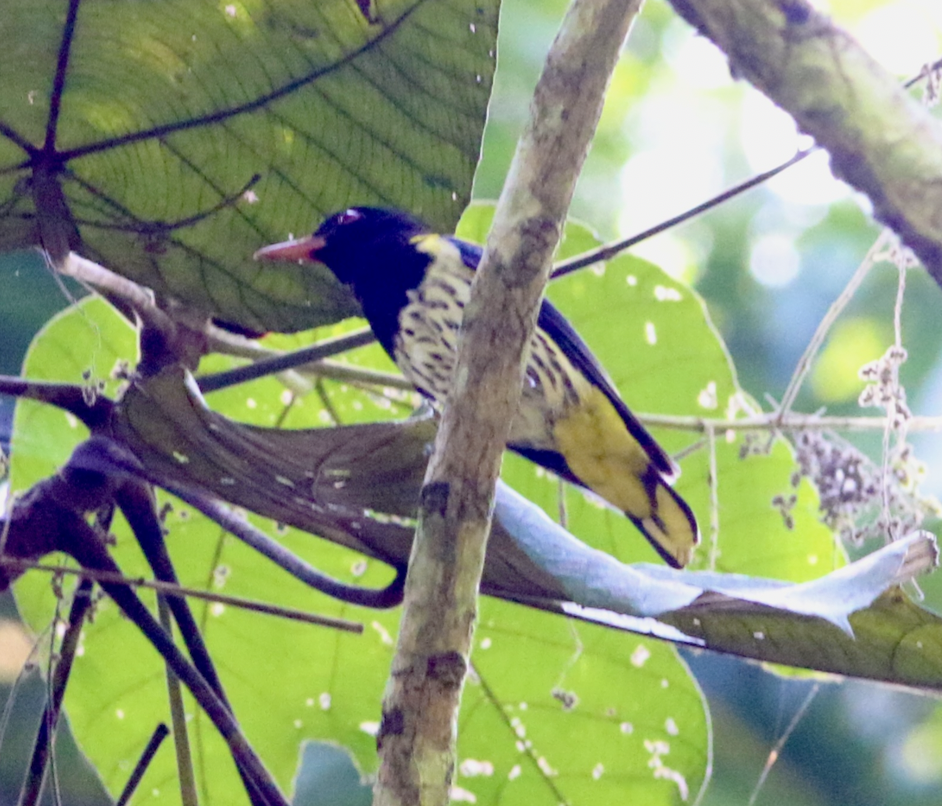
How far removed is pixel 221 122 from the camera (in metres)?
0.98

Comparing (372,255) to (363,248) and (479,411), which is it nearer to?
(363,248)

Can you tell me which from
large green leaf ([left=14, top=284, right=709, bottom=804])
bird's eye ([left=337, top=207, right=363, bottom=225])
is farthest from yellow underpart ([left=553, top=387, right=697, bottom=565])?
bird's eye ([left=337, top=207, right=363, bottom=225])

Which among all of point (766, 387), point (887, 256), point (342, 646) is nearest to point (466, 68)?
point (887, 256)

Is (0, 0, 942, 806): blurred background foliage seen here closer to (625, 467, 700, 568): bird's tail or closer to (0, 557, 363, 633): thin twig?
(625, 467, 700, 568): bird's tail

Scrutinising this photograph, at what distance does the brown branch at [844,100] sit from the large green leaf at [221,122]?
216mm

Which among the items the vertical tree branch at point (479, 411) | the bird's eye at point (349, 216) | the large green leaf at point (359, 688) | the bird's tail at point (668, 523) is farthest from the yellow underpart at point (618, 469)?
the vertical tree branch at point (479, 411)

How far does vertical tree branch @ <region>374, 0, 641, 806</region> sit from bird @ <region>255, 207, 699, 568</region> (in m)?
0.58

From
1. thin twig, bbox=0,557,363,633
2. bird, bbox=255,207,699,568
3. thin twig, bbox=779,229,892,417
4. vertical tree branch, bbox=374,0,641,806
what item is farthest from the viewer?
bird, bbox=255,207,699,568

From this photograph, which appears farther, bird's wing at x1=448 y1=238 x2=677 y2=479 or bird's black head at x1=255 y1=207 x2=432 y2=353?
bird's wing at x1=448 y1=238 x2=677 y2=479

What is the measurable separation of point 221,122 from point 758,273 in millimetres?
2194

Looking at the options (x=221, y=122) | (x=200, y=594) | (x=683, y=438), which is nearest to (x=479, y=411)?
(x=200, y=594)

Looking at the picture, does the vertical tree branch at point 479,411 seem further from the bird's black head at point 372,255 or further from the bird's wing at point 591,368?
the bird's wing at point 591,368

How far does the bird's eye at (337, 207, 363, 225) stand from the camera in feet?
3.78

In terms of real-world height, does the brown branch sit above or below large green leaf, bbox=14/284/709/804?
above
